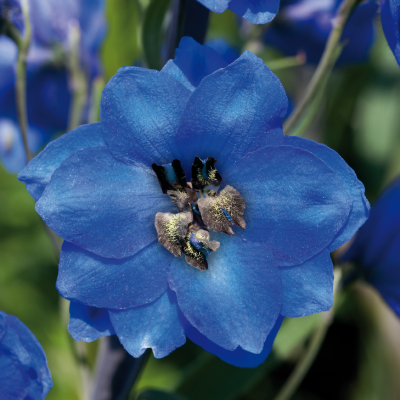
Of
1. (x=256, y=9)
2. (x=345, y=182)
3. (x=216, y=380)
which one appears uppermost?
(x=256, y=9)

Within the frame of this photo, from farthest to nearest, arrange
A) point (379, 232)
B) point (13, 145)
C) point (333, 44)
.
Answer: point (13, 145)
point (379, 232)
point (333, 44)

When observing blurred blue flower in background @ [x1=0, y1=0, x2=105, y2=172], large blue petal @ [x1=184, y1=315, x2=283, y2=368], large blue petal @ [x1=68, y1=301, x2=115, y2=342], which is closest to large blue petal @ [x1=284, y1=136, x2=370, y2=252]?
large blue petal @ [x1=184, y1=315, x2=283, y2=368]

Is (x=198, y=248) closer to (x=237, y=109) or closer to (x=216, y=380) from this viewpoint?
(x=237, y=109)

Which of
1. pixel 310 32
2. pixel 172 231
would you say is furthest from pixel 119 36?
pixel 172 231

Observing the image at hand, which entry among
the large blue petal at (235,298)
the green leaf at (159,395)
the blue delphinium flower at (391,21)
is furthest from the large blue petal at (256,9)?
the green leaf at (159,395)

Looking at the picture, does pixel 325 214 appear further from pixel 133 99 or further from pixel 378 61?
pixel 378 61

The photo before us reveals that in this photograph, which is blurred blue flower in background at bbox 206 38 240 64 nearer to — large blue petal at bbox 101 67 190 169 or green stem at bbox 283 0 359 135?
green stem at bbox 283 0 359 135
